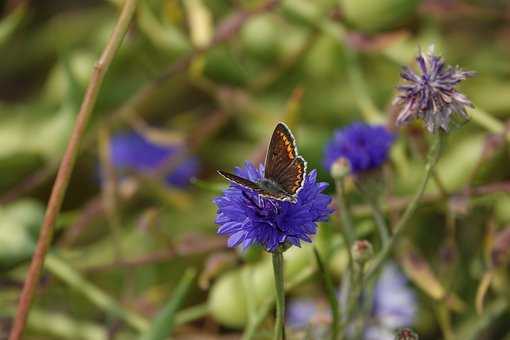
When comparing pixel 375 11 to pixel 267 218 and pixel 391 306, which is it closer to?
pixel 391 306

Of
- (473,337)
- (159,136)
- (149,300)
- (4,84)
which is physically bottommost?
(473,337)

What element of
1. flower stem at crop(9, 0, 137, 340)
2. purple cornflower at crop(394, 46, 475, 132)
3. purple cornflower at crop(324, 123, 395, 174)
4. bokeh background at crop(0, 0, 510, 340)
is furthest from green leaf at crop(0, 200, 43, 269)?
purple cornflower at crop(394, 46, 475, 132)

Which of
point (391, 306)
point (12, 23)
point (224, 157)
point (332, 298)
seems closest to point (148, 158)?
point (224, 157)

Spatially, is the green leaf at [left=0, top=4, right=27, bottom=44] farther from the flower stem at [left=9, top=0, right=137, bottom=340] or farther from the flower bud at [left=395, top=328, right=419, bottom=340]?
the flower bud at [left=395, top=328, right=419, bottom=340]

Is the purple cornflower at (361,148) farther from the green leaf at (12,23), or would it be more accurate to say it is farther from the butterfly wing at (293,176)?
the green leaf at (12,23)

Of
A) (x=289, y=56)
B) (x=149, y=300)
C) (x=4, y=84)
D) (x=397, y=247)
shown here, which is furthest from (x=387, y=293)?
(x=4, y=84)

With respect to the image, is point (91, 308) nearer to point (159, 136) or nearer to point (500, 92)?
point (159, 136)
